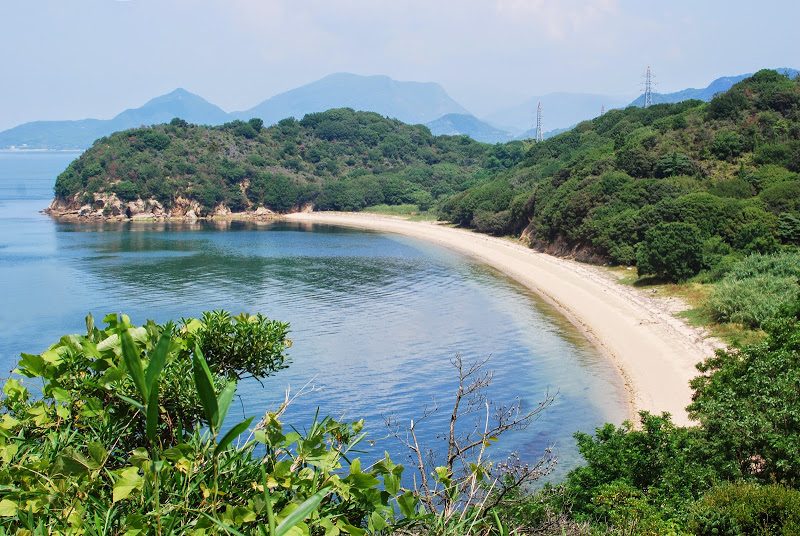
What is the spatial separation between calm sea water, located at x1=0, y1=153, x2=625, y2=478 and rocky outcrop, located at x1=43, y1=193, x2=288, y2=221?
1818 cm

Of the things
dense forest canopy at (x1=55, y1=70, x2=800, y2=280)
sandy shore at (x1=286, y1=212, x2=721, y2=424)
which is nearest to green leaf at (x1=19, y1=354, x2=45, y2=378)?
sandy shore at (x1=286, y1=212, x2=721, y2=424)

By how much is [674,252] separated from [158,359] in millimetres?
35415

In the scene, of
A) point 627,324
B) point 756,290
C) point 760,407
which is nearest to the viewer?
point 760,407

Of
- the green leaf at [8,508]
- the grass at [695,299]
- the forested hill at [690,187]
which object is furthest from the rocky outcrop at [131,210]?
the green leaf at [8,508]

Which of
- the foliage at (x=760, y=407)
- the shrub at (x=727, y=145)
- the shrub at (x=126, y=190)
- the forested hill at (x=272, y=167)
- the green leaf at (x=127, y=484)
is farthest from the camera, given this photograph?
the forested hill at (x=272, y=167)

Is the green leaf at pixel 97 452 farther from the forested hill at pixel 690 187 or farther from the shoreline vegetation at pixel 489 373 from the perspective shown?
the forested hill at pixel 690 187

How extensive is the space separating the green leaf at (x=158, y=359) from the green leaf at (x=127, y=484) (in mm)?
944

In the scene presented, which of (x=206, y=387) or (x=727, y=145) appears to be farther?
(x=727, y=145)

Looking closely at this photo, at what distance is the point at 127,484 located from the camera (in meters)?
3.85

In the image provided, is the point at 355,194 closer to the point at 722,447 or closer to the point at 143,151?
the point at 143,151

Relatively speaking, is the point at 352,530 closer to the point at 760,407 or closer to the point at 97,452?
the point at 97,452

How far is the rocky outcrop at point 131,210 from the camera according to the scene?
287 ft

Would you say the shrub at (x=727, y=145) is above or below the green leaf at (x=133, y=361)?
above

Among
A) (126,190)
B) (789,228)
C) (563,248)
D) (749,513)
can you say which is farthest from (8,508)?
(126,190)
